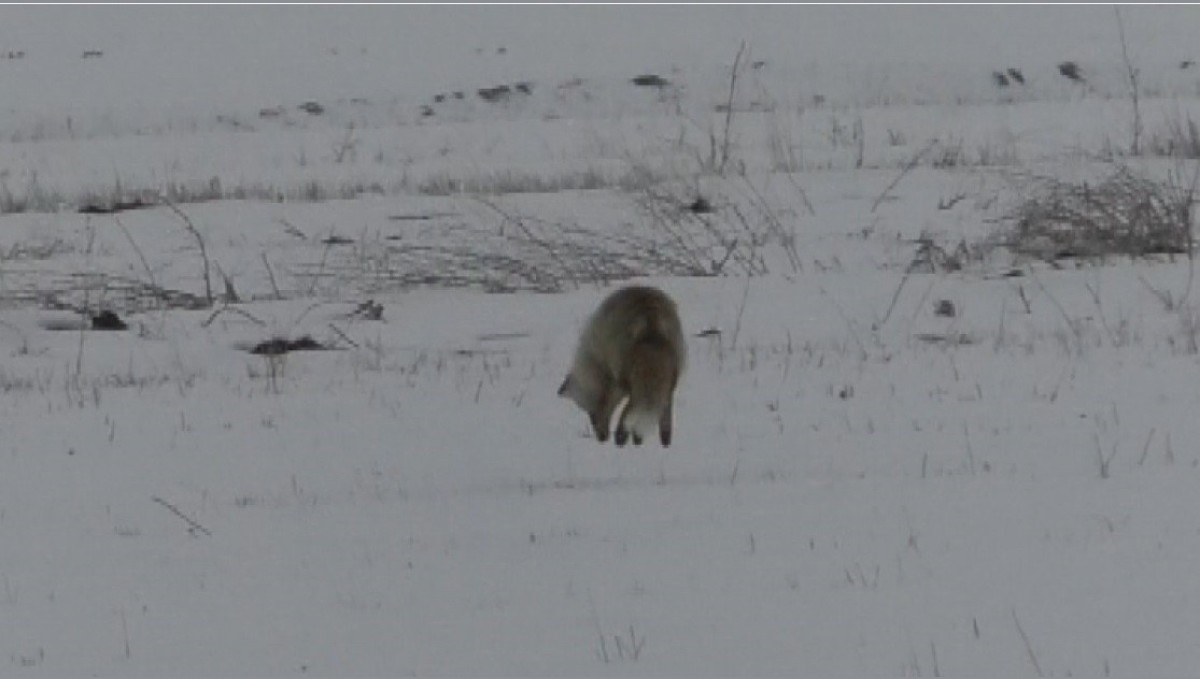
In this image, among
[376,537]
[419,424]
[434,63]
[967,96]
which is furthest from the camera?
[434,63]

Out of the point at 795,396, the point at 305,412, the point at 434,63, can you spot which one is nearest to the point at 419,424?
the point at 305,412

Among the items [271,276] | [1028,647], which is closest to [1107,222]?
[271,276]

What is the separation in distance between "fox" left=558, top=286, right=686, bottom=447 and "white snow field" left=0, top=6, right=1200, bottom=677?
188mm

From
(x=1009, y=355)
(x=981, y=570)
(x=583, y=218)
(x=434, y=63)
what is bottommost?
(x=434, y=63)

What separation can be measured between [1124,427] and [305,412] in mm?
3306

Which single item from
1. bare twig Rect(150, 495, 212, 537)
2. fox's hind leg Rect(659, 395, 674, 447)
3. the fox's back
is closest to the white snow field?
bare twig Rect(150, 495, 212, 537)

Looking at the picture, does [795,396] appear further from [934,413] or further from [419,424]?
[419,424]

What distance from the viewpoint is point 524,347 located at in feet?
37.3

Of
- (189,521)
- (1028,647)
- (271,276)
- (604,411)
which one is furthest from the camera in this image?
(271,276)

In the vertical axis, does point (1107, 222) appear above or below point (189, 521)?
below

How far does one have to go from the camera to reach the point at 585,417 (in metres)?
9.02

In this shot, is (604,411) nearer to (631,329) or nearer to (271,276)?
(631,329)

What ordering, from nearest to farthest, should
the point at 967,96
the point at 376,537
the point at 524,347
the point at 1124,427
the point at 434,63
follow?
the point at 376,537 < the point at 1124,427 < the point at 524,347 < the point at 967,96 < the point at 434,63

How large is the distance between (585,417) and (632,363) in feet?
4.23
